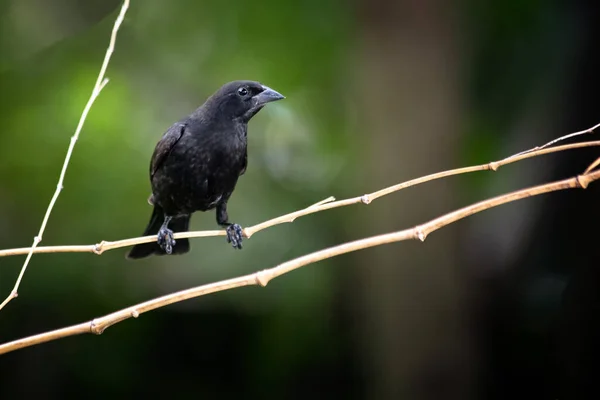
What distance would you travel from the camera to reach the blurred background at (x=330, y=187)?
218cm

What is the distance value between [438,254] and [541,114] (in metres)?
0.65

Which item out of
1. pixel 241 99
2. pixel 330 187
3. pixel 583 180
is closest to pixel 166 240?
pixel 241 99

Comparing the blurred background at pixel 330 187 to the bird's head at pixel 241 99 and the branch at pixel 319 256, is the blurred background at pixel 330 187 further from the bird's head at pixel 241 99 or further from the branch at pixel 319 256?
the branch at pixel 319 256

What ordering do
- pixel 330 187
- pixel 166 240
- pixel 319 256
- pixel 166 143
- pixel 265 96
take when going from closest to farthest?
pixel 319 256 → pixel 265 96 → pixel 166 240 → pixel 166 143 → pixel 330 187

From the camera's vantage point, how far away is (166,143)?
1.52 metres

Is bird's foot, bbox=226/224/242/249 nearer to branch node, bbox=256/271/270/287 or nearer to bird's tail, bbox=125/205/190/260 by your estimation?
bird's tail, bbox=125/205/190/260

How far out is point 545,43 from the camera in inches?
106

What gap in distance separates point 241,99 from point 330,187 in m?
1.54

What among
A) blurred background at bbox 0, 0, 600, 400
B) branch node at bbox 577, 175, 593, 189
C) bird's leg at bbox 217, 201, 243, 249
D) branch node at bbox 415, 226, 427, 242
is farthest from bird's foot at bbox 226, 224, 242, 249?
branch node at bbox 577, 175, 593, 189

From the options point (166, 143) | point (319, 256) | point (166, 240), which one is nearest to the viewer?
point (319, 256)

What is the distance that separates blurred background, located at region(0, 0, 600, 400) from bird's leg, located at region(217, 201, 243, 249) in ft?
1.53

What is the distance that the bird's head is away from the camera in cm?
131

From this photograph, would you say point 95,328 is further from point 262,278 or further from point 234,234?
point 234,234

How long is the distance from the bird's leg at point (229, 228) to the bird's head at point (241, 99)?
7.8 inches
